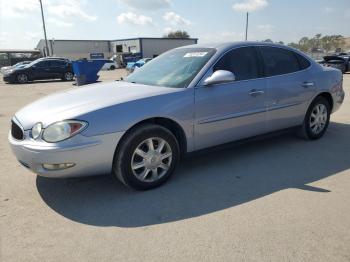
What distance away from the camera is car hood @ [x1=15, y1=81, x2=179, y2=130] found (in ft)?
11.2

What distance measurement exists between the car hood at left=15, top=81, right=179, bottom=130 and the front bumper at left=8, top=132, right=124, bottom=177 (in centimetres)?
23

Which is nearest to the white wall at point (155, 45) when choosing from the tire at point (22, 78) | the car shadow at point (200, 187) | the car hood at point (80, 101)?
the tire at point (22, 78)

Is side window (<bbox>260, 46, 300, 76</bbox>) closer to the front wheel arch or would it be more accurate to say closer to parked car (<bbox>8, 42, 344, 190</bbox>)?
parked car (<bbox>8, 42, 344, 190</bbox>)

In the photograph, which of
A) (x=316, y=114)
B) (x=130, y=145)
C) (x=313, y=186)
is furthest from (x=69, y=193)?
(x=316, y=114)

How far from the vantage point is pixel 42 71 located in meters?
21.1

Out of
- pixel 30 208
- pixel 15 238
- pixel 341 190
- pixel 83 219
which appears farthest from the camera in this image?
pixel 341 190

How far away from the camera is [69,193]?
12.3 feet

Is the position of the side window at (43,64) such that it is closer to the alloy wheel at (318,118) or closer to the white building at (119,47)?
the alloy wheel at (318,118)

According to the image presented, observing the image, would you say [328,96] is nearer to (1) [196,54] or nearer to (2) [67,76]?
(1) [196,54]

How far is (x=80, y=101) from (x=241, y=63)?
2.13 meters

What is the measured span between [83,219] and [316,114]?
13.3 ft

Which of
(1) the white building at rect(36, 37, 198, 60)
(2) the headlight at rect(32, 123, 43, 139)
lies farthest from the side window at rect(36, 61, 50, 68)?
(1) the white building at rect(36, 37, 198, 60)

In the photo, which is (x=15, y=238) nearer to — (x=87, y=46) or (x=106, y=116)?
(x=106, y=116)

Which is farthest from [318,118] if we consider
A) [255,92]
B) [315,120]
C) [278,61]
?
[255,92]
